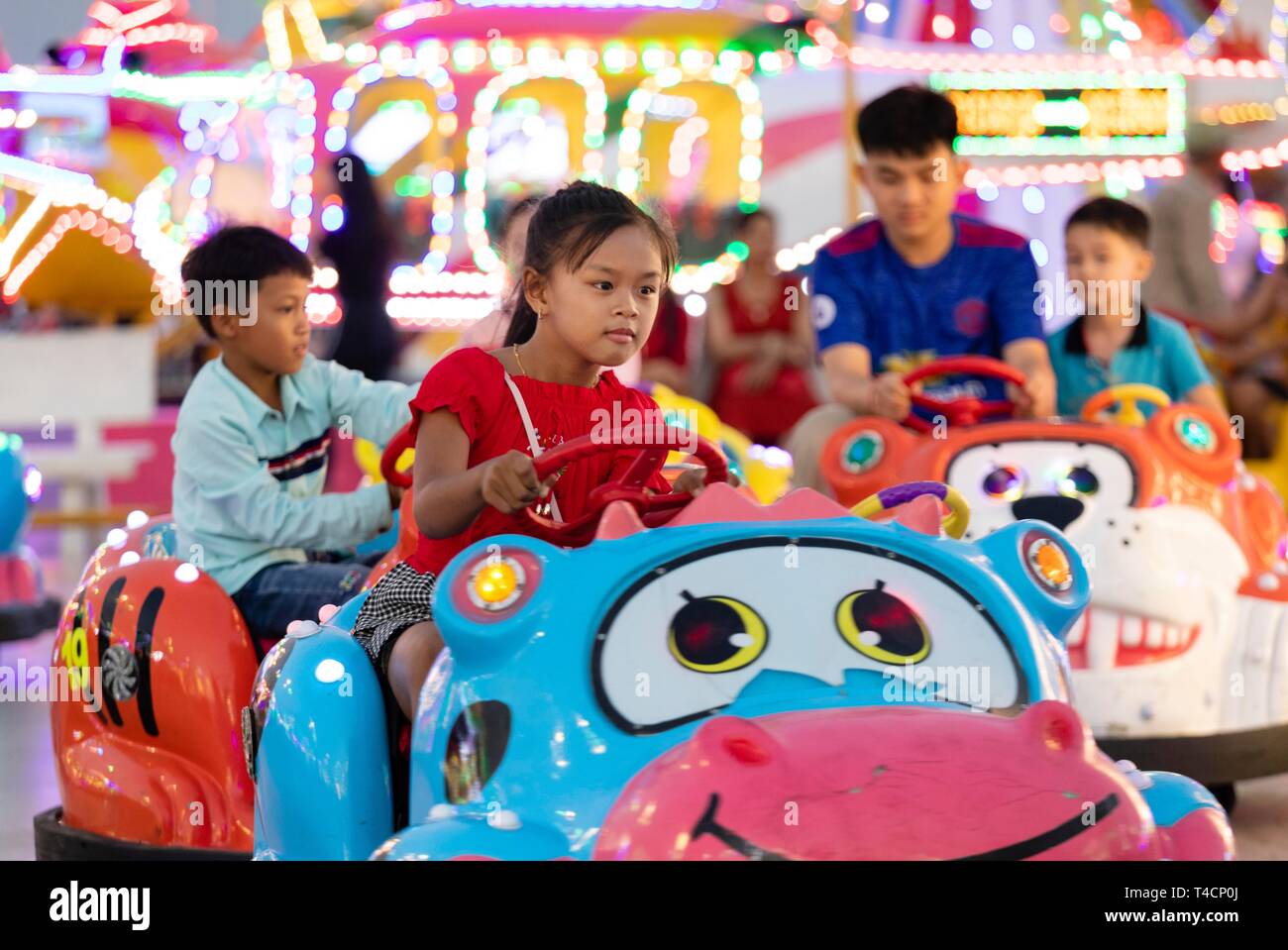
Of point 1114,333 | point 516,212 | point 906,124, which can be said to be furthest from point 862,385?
point 516,212

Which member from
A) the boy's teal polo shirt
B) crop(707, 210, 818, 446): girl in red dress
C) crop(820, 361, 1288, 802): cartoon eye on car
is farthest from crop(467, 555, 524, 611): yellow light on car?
crop(707, 210, 818, 446): girl in red dress

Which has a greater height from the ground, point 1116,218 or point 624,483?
point 1116,218

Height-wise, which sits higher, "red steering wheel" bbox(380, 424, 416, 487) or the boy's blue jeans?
"red steering wheel" bbox(380, 424, 416, 487)

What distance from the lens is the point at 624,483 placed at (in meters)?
1.93

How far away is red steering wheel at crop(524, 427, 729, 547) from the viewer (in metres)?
1.80

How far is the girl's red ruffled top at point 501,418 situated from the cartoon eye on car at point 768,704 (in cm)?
31

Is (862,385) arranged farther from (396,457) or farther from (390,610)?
(390,610)

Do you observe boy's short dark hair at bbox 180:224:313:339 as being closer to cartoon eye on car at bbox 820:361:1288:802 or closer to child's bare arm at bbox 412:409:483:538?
child's bare arm at bbox 412:409:483:538

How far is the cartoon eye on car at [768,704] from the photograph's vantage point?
A: 1411 millimetres

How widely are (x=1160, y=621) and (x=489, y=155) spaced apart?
18.3 feet

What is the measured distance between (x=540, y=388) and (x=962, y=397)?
4.53ft

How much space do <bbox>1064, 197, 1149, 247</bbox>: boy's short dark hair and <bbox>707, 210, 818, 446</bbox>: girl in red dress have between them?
2368mm

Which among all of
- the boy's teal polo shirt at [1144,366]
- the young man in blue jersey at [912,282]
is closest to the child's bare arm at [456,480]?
the young man in blue jersey at [912,282]
